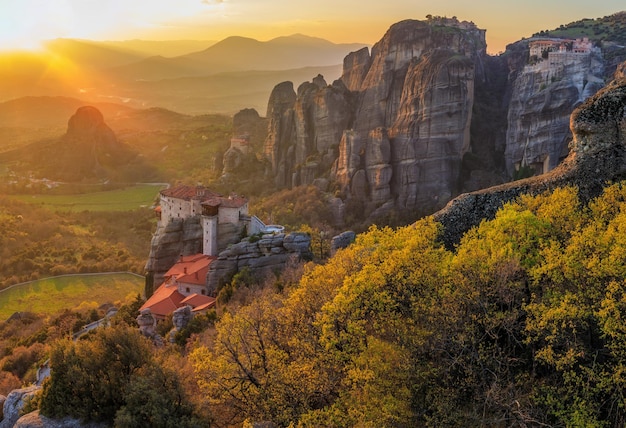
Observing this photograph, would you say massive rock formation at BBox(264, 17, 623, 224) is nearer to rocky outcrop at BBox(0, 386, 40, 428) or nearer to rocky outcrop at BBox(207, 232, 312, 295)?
rocky outcrop at BBox(207, 232, 312, 295)

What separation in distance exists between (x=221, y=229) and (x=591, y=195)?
35214 millimetres

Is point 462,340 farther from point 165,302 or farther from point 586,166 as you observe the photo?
point 165,302

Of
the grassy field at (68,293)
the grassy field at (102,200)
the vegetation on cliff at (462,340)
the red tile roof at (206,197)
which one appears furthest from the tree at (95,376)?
the grassy field at (102,200)

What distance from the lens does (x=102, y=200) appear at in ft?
379

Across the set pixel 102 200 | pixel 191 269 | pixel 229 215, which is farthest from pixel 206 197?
pixel 102 200

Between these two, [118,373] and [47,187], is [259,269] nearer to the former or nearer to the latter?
[118,373]

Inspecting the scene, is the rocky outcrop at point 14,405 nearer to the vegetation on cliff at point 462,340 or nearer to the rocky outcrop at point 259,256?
the vegetation on cliff at point 462,340

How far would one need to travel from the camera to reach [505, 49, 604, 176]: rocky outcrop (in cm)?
7381

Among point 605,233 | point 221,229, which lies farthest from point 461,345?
point 221,229

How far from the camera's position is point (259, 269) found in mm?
47094

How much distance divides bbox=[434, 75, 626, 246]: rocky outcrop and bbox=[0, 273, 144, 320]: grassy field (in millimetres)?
44311

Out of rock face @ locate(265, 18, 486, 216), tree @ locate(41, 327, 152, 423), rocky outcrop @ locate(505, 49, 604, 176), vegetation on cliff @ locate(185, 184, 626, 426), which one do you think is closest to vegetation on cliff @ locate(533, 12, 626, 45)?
rocky outcrop @ locate(505, 49, 604, 176)

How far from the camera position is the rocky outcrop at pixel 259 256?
46875 mm

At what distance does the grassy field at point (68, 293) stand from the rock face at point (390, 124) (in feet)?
97.0
